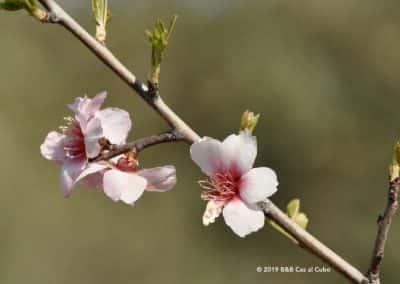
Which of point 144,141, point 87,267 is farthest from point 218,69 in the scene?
point 144,141

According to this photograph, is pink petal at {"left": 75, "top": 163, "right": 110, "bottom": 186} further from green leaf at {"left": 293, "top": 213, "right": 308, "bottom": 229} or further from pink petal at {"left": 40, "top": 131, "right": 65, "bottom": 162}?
green leaf at {"left": 293, "top": 213, "right": 308, "bottom": 229}

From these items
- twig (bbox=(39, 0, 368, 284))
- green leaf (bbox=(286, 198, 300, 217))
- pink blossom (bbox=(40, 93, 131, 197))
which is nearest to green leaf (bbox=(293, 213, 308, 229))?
green leaf (bbox=(286, 198, 300, 217))

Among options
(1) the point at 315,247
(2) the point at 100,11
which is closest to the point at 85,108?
(2) the point at 100,11

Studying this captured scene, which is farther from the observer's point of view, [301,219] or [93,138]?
[301,219]

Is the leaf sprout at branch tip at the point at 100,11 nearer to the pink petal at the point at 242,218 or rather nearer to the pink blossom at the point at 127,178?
the pink blossom at the point at 127,178

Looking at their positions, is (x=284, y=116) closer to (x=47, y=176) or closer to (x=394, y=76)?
(x=394, y=76)

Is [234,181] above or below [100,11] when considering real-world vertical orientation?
below

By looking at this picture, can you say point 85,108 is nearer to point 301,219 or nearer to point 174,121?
point 174,121
